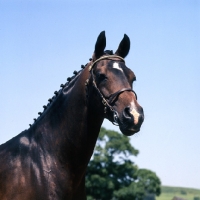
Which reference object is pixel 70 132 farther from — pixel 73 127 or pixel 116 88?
pixel 116 88

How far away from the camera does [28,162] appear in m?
6.26

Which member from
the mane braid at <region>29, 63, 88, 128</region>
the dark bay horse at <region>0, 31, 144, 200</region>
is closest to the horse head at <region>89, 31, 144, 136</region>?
the dark bay horse at <region>0, 31, 144, 200</region>

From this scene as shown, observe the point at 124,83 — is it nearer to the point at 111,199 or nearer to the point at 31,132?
the point at 31,132

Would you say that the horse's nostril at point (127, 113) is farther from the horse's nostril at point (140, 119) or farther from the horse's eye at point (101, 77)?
the horse's eye at point (101, 77)

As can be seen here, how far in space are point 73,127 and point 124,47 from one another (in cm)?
169

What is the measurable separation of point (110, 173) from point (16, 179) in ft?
312

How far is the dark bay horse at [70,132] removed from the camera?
596 centimetres

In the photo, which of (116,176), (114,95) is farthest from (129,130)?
(116,176)

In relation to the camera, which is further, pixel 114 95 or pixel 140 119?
pixel 114 95

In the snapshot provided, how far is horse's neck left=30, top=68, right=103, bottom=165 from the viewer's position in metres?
6.34

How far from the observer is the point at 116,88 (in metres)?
6.07

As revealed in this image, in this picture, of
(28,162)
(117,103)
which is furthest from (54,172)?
(117,103)

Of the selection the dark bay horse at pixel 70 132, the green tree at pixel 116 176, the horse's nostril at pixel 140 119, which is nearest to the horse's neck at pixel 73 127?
the dark bay horse at pixel 70 132

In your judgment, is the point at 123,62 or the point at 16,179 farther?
the point at 123,62
